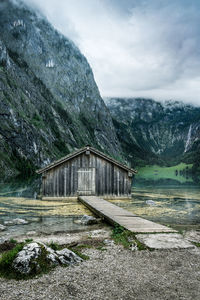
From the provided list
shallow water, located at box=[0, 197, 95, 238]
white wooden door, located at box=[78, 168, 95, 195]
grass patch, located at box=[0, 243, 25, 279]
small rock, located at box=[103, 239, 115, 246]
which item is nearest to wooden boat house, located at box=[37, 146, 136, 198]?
white wooden door, located at box=[78, 168, 95, 195]

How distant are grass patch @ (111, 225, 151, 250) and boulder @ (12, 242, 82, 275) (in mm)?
2354

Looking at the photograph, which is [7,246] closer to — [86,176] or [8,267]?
[8,267]

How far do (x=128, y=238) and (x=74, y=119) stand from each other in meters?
158

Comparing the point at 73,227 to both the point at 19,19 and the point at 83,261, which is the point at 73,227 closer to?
the point at 83,261

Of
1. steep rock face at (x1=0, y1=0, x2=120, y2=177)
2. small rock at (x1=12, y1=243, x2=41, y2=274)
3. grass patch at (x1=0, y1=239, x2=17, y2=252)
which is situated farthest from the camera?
steep rock face at (x1=0, y1=0, x2=120, y2=177)

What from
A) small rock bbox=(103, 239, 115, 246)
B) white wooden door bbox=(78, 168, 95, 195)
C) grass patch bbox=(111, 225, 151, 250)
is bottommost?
small rock bbox=(103, 239, 115, 246)

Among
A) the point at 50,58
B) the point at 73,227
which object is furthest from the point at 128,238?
the point at 50,58

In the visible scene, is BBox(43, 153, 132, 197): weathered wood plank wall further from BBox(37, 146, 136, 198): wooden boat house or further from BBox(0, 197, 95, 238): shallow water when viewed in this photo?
BBox(0, 197, 95, 238): shallow water

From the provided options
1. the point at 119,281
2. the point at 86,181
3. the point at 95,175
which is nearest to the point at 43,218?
the point at 86,181

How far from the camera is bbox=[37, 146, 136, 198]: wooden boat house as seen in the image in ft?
88.5

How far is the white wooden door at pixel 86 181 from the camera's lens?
27.6m

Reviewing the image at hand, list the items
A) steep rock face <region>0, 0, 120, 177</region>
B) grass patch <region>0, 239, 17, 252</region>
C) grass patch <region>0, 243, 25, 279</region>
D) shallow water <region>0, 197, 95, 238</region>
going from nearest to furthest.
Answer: grass patch <region>0, 243, 25, 279</region> < grass patch <region>0, 239, 17, 252</region> < shallow water <region>0, 197, 95, 238</region> < steep rock face <region>0, 0, 120, 177</region>

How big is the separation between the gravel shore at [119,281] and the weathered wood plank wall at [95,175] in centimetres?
1849

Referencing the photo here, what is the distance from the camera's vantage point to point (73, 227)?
48.7 feet
